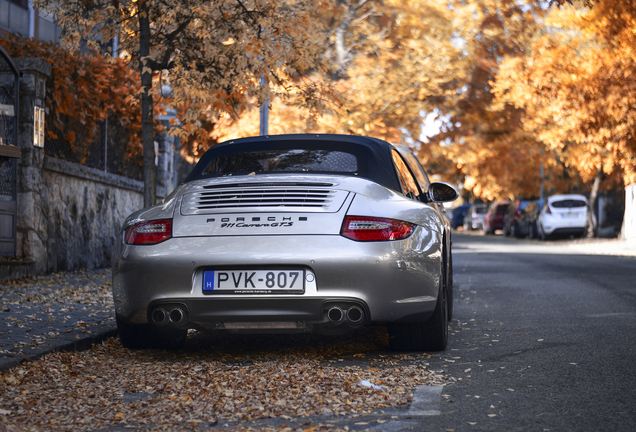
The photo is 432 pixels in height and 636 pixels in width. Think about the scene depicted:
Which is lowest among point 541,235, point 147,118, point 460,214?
point 541,235

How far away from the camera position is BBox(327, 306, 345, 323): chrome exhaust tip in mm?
Result: 5086

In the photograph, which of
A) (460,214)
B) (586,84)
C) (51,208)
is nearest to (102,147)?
(51,208)

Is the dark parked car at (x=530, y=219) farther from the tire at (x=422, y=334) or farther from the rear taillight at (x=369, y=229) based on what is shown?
the rear taillight at (x=369, y=229)

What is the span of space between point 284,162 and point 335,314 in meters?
1.38

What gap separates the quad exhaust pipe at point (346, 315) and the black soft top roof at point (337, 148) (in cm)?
102

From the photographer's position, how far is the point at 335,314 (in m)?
5.09

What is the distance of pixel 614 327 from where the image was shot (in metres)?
7.06

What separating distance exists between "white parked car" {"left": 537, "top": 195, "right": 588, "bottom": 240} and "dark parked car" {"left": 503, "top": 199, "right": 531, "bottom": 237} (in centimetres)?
400

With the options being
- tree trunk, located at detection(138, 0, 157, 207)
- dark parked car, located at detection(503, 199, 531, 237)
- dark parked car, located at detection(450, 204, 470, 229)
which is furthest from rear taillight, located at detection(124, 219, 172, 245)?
dark parked car, located at detection(450, 204, 470, 229)

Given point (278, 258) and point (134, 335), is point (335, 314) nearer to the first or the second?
point (278, 258)

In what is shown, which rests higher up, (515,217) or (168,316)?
(515,217)

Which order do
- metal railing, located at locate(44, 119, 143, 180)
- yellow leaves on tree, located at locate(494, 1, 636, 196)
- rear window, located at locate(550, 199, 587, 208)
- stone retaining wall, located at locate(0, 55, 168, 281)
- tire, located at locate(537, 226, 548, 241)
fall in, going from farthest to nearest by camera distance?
tire, located at locate(537, 226, 548, 241) < rear window, located at locate(550, 199, 587, 208) < yellow leaves on tree, located at locate(494, 1, 636, 196) < metal railing, located at locate(44, 119, 143, 180) < stone retaining wall, located at locate(0, 55, 168, 281)

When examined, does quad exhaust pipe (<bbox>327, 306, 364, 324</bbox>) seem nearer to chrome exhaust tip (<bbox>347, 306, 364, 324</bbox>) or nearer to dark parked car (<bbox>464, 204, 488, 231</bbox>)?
chrome exhaust tip (<bbox>347, 306, 364, 324</bbox>)

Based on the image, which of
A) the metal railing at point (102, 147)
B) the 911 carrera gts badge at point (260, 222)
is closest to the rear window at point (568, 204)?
the metal railing at point (102, 147)
